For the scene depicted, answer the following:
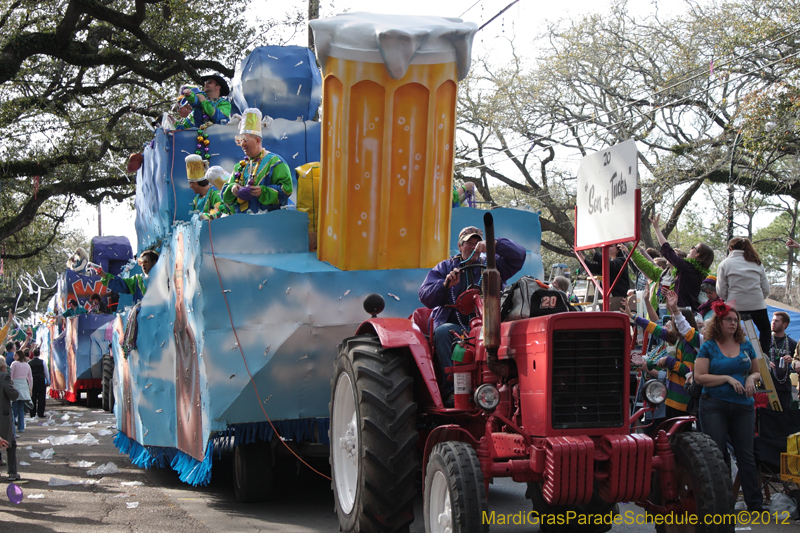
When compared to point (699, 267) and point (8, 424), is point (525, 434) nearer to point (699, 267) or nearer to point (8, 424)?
point (699, 267)

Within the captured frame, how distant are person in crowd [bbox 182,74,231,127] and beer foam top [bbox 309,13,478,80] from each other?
11.4 ft

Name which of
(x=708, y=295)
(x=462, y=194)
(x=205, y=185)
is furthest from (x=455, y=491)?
(x=205, y=185)

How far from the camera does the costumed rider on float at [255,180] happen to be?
7.29 m

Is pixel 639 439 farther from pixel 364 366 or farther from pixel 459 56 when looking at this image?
pixel 459 56

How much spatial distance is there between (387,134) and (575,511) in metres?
3.27

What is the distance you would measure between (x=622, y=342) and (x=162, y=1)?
14.2m

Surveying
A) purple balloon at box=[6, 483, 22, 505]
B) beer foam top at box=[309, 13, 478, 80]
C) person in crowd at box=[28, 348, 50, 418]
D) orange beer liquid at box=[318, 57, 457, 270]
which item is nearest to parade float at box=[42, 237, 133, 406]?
person in crowd at box=[28, 348, 50, 418]

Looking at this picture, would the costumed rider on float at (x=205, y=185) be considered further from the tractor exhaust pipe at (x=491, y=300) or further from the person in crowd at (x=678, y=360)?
the person in crowd at (x=678, y=360)

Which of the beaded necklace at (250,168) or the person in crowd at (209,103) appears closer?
the beaded necklace at (250,168)

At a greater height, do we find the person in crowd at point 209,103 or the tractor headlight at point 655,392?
the person in crowd at point 209,103

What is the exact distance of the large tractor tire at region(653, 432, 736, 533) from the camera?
402cm

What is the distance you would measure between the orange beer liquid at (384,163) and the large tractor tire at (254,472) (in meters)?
1.70

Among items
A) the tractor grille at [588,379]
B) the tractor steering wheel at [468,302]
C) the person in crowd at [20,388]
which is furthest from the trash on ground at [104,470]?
the tractor grille at [588,379]

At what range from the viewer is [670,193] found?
22.3 m
